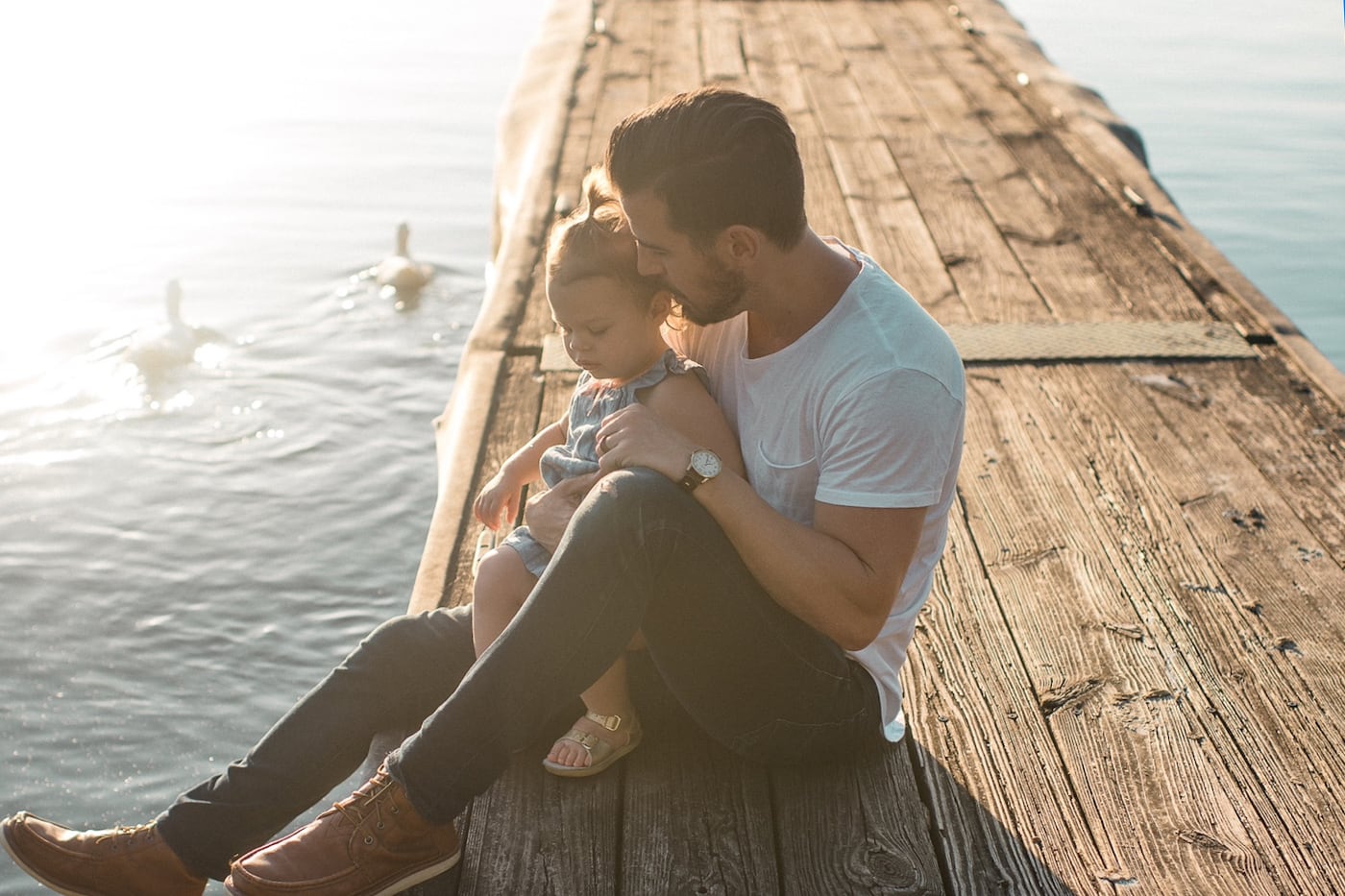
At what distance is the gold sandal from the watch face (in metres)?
0.56

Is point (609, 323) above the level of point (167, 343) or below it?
above

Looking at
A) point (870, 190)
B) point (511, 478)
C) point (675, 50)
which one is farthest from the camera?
point (675, 50)

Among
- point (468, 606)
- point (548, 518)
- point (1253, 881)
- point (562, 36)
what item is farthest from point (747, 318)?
point (562, 36)

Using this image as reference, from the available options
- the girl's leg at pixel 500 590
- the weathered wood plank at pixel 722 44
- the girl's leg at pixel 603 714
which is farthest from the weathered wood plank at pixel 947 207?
the girl's leg at pixel 500 590

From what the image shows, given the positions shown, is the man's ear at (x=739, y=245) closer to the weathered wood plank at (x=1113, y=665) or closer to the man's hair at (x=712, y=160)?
the man's hair at (x=712, y=160)

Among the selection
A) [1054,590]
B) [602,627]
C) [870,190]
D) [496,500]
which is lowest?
[870,190]

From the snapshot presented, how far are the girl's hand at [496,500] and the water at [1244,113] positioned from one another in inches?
301

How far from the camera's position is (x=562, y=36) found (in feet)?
27.0

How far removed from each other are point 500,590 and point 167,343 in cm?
645

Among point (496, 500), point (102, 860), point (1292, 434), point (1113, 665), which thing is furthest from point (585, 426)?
point (1292, 434)

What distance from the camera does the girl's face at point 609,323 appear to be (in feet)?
7.83

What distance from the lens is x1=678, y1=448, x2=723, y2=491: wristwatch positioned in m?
2.19

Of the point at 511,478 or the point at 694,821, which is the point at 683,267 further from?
the point at 694,821

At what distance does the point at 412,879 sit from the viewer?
7.22ft
